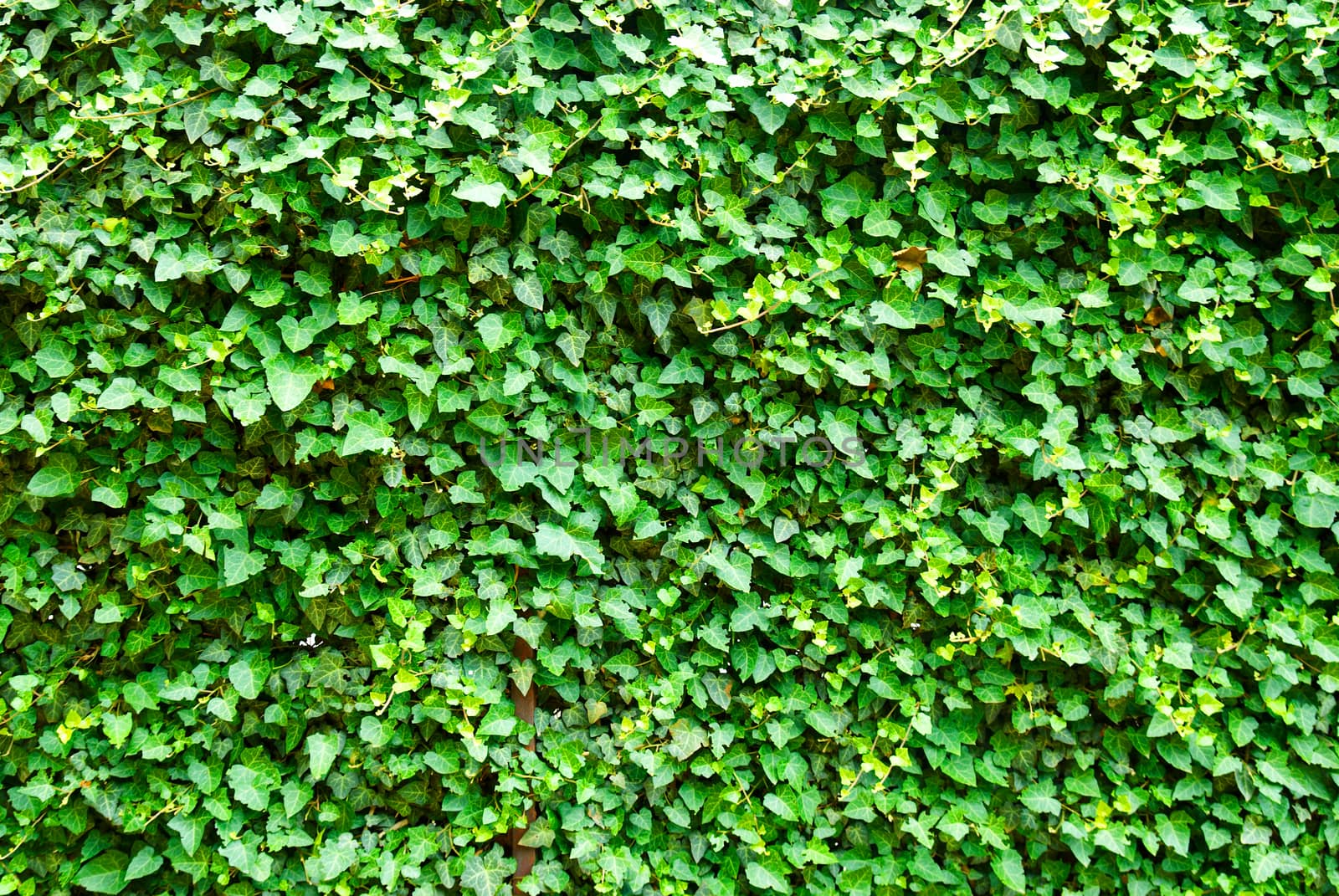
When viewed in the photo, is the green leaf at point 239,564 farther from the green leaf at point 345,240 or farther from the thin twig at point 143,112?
the thin twig at point 143,112

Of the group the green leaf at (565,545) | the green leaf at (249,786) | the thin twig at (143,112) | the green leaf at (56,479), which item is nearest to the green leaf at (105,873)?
the green leaf at (249,786)

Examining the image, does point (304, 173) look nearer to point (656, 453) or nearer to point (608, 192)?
point (608, 192)

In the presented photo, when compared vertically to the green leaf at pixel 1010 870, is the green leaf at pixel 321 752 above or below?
above

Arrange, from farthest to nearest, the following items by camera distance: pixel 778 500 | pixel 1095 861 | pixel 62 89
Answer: pixel 1095 861, pixel 778 500, pixel 62 89

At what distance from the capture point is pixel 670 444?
90.0 inches

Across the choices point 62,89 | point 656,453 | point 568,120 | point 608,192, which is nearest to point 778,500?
point 656,453

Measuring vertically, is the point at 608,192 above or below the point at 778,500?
above

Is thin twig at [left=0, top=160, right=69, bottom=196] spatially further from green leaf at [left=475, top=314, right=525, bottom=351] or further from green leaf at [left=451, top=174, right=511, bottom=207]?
green leaf at [left=475, top=314, right=525, bottom=351]

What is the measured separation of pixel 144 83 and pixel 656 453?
5.00ft

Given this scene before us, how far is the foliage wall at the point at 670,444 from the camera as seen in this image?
6.70ft

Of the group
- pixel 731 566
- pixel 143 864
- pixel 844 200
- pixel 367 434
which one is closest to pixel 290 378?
pixel 367 434

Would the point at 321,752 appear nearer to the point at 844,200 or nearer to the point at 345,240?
the point at 345,240

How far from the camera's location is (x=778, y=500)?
2.31 metres

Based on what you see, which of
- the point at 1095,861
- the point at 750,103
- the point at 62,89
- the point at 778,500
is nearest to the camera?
the point at 62,89
